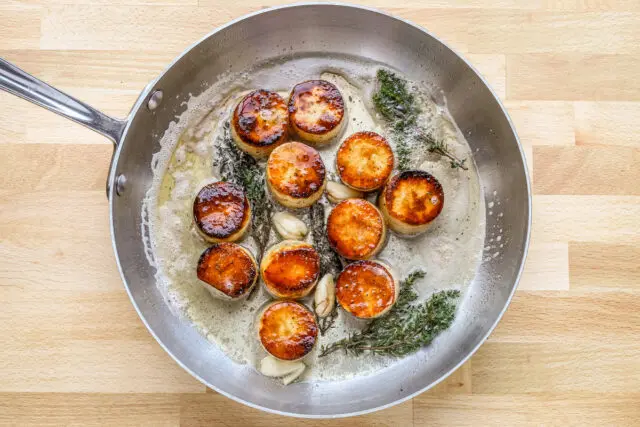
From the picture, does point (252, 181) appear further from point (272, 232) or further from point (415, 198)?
point (415, 198)

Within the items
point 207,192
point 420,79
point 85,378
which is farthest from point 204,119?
point 85,378

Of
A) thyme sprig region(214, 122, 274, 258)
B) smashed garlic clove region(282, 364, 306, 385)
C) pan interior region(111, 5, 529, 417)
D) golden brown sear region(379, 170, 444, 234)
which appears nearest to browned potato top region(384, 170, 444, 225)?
golden brown sear region(379, 170, 444, 234)

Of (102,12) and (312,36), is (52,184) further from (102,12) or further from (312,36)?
(312,36)

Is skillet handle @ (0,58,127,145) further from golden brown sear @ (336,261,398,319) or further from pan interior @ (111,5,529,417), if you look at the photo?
golden brown sear @ (336,261,398,319)

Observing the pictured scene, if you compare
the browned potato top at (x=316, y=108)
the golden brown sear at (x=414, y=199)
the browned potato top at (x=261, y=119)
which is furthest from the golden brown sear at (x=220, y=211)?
the golden brown sear at (x=414, y=199)

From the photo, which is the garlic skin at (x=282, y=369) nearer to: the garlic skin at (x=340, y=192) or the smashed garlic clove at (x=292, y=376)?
the smashed garlic clove at (x=292, y=376)

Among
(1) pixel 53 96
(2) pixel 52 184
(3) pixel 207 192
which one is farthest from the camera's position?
(2) pixel 52 184
